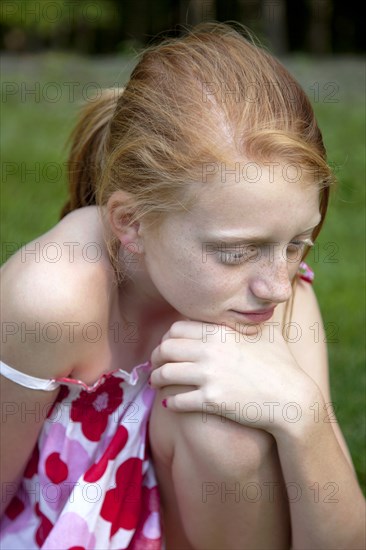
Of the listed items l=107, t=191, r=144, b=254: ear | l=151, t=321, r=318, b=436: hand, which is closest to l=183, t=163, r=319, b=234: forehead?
l=107, t=191, r=144, b=254: ear

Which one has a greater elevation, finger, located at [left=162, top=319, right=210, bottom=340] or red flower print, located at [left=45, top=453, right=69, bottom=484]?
finger, located at [left=162, top=319, right=210, bottom=340]

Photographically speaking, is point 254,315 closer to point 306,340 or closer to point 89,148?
point 306,340

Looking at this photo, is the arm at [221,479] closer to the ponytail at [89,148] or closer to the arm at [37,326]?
the arm at [37,326]

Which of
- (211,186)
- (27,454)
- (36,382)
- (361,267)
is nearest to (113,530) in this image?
(27,454)

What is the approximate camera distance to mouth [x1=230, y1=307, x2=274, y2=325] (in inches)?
70.7

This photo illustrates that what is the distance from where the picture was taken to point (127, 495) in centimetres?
194

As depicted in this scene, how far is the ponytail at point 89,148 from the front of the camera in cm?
207

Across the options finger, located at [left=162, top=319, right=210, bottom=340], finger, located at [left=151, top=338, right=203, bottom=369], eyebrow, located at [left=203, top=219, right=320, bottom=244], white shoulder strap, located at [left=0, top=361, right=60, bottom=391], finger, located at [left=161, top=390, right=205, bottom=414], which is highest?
eyebrow, located at [left=203, top=219, right=320, bottom=244]

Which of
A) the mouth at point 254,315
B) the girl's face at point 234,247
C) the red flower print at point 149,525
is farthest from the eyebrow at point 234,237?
the red flower print at point 149,525

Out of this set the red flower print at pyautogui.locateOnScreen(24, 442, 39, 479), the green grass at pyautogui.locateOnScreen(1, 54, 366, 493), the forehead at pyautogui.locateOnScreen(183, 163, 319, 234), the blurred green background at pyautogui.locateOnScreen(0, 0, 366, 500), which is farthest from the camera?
the blurred green background at pyautogui.locateOnScreen(0, 0, 366, 500)

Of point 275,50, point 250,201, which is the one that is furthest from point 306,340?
point 275,50

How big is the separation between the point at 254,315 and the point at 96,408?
1.34 feet

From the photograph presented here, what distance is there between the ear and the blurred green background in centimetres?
51

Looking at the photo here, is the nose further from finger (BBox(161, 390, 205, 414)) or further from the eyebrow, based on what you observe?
finger (BBox(161, 390, 205, 414))
